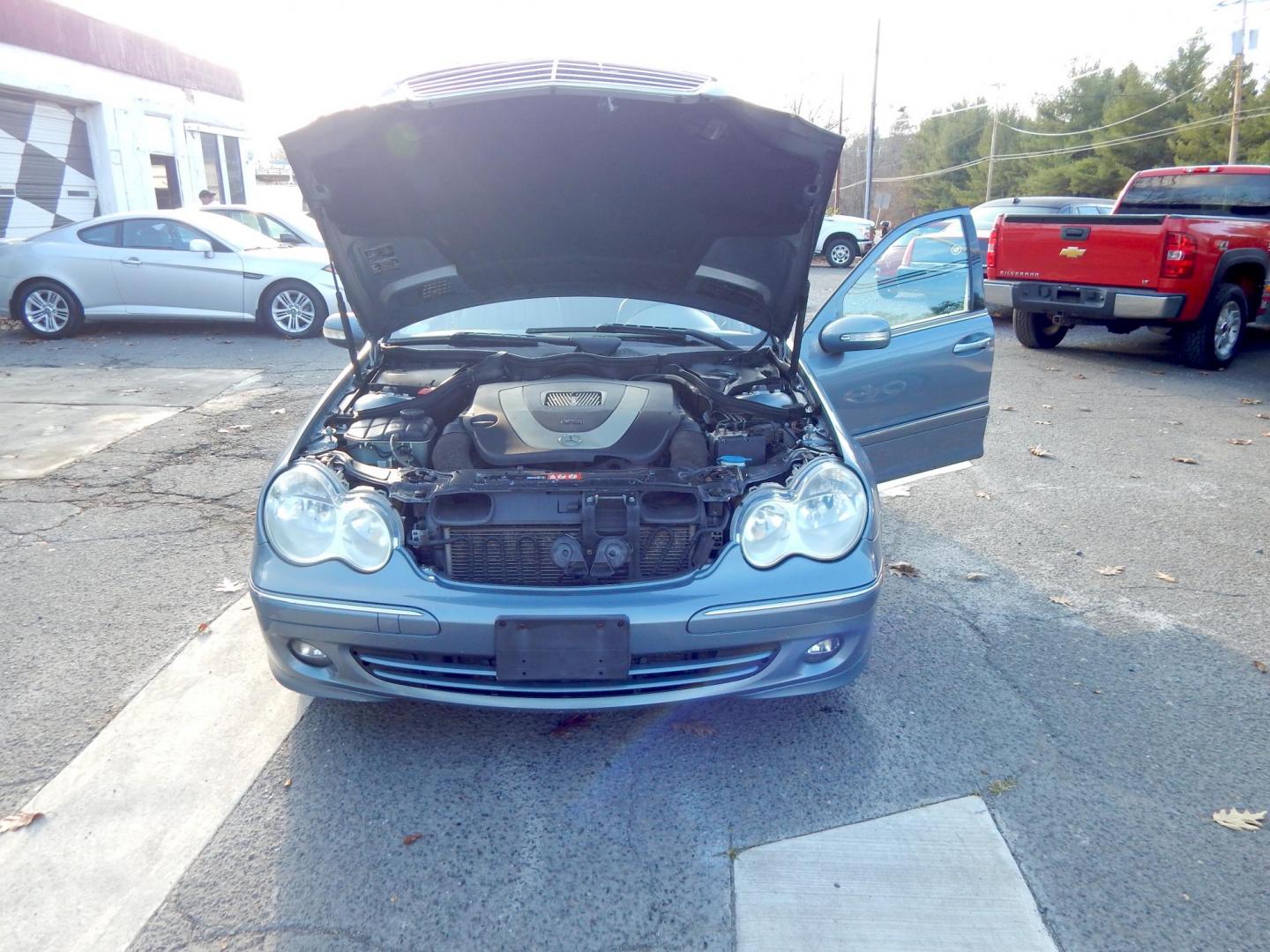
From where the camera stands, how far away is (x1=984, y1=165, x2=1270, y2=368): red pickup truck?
9.11 metres

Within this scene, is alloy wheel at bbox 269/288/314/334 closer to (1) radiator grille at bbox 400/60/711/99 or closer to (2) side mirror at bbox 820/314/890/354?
(2) side mirror at bbox 820/314/890/354

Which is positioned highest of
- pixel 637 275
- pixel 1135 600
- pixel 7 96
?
pixel 7 96

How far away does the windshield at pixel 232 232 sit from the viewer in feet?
35.9

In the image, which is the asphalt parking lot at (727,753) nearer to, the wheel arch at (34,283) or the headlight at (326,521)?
the headlight at (326,521)

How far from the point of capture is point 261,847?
255 centimetres

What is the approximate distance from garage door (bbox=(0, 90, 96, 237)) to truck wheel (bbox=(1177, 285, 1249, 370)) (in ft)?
52.8

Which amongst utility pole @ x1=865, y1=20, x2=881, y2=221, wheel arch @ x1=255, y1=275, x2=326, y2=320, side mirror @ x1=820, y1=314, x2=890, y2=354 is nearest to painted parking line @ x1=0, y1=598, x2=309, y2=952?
side mirror @ x1=820, y1=314, x2=890, y2=354

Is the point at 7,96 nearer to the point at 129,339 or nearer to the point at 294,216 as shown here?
the point at 294,216

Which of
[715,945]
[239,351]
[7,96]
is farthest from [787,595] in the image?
[7,96]

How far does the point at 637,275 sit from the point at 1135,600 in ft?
8.59

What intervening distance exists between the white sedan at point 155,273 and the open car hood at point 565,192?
7590 millimetres

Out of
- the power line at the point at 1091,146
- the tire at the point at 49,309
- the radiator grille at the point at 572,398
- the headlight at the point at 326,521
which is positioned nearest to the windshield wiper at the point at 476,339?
the radiator grille at the point at 572,398

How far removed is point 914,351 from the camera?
14.8 ft

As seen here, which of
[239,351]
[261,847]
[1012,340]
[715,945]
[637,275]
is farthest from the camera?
[1012,340]
